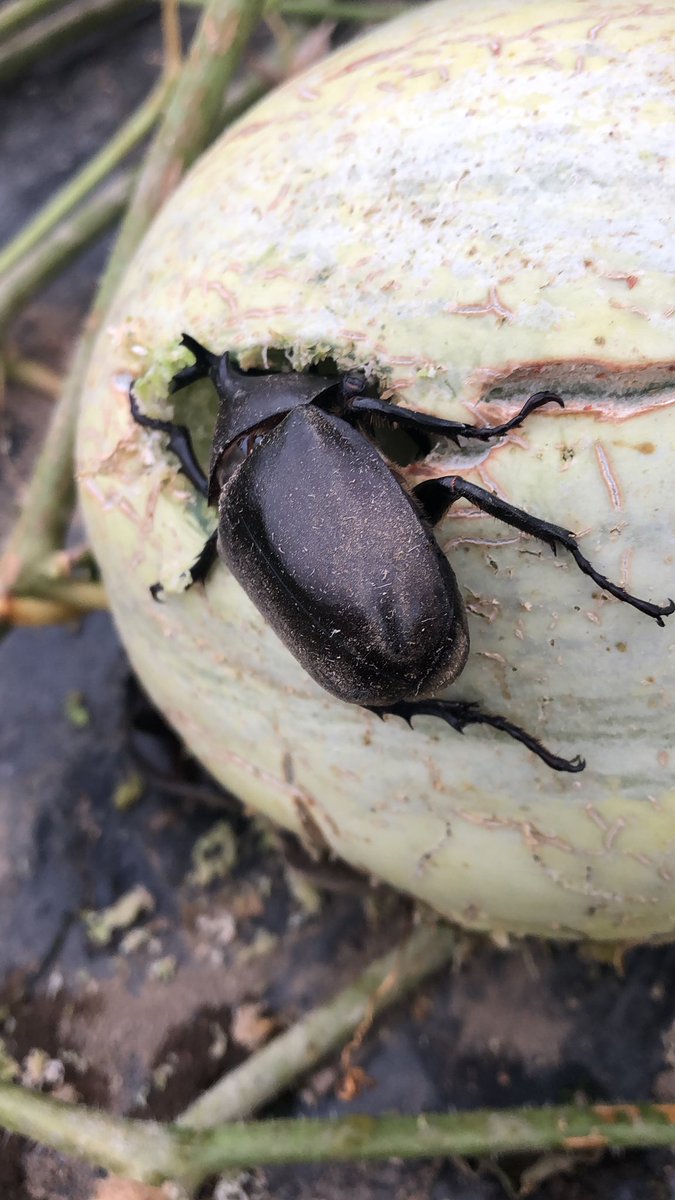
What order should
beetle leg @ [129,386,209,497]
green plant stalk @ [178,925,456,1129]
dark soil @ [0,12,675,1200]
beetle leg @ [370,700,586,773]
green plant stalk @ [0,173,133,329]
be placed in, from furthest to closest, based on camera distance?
green plant stalk @ [0,173,133,329], dark soil @ [0,12,675,1200], green plant stalk @ [178,925,456,1129], beetle leg @ [129,386,209,497], beetle leg @ [370,700,586,773]

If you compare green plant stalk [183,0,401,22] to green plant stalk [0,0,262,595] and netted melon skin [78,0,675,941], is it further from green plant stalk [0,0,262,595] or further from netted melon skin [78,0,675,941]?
netted melon skin [78,0,675,941]

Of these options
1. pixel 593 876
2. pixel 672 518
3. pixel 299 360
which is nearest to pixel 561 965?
pixel 593 876

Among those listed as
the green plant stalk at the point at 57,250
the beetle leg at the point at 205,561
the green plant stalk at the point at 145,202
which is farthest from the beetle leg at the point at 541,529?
the green plant stalk at the point at 57,250

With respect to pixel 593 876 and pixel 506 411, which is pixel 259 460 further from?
pixel 593 876

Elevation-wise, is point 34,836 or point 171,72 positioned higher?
point 171,72

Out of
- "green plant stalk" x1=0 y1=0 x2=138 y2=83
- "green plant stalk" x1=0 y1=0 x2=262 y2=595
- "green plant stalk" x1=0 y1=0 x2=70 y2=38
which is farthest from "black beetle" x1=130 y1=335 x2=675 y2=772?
"green plant stalk" x1=0 y1=0 x2=138 y2=83

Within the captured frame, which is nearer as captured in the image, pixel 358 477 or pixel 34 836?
pixel 358 477
